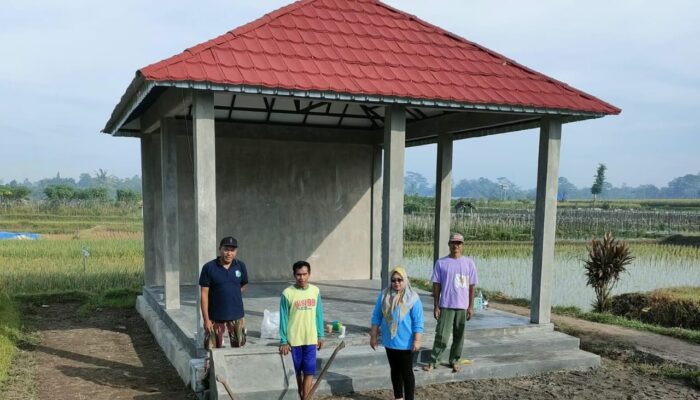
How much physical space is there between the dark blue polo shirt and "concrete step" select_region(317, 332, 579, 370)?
130cm

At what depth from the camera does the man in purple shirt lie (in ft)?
18.7

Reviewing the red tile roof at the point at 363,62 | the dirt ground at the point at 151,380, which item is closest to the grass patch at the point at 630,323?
the dirt ground at the point at 151,380

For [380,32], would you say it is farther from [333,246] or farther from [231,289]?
[333,246]

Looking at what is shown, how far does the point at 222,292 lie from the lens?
514cm

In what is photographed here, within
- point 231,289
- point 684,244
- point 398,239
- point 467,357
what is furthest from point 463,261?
point 684,244

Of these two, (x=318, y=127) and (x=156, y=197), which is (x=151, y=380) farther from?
(x=318, y=127)

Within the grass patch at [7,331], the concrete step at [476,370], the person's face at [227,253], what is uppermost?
the person's face at [227,253]

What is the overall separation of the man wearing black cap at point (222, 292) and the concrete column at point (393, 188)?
1.98 m

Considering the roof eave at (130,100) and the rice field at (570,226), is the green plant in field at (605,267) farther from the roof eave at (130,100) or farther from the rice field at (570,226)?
the rice field at (570,226)

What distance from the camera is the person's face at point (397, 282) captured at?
467cm

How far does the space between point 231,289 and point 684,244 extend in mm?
25649

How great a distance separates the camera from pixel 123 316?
10094mm

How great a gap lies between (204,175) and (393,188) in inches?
89.7

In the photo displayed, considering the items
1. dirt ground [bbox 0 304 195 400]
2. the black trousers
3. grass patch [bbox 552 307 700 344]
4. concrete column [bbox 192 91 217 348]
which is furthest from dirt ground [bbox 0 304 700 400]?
concrete column [bbox 192 91 217 348]
